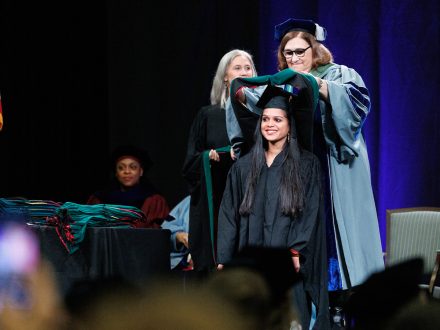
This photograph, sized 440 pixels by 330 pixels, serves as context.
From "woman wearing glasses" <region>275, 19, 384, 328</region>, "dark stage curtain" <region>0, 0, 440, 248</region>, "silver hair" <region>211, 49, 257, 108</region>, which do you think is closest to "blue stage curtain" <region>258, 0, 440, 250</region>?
"dark stage curtain" <region>0, 0, 440, 248</region>

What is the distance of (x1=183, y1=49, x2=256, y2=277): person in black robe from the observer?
4.05 meters

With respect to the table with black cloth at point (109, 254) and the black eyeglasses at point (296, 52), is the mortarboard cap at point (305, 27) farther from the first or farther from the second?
the table with black cloth at point (109, 254)

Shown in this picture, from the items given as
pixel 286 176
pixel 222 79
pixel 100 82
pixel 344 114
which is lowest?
pixel 286 176

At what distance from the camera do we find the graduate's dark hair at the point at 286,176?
133 inches

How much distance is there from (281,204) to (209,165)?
80 centimetres

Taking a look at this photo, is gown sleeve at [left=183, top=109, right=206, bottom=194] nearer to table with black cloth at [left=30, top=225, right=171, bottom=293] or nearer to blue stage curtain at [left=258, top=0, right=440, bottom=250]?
table with black cloth at [left=30, top=225, right=171, bottom=293]

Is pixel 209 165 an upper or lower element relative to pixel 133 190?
upper

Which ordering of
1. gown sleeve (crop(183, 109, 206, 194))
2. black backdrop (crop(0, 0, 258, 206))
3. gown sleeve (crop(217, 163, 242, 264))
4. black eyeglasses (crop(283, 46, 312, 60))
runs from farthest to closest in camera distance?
black backdrop (crop(0, 0, 258, 206)) → gown sleeve (crop(183, 109, 206, 194)) → black eyeglasses (crop(283, 46, 312, 60)) → gown sleeve (crop(217, 163, 242, 264))

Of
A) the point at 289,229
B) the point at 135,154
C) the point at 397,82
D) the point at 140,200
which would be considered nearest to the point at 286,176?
the point at 289,229

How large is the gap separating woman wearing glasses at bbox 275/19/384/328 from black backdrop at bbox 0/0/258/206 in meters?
2.35

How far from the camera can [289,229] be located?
3398 mm

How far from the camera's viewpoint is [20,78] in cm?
591

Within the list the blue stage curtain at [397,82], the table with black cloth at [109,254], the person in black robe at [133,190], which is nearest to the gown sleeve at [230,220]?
the table with black cloth at [109,254]

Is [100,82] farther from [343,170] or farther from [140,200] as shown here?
[343,170]
